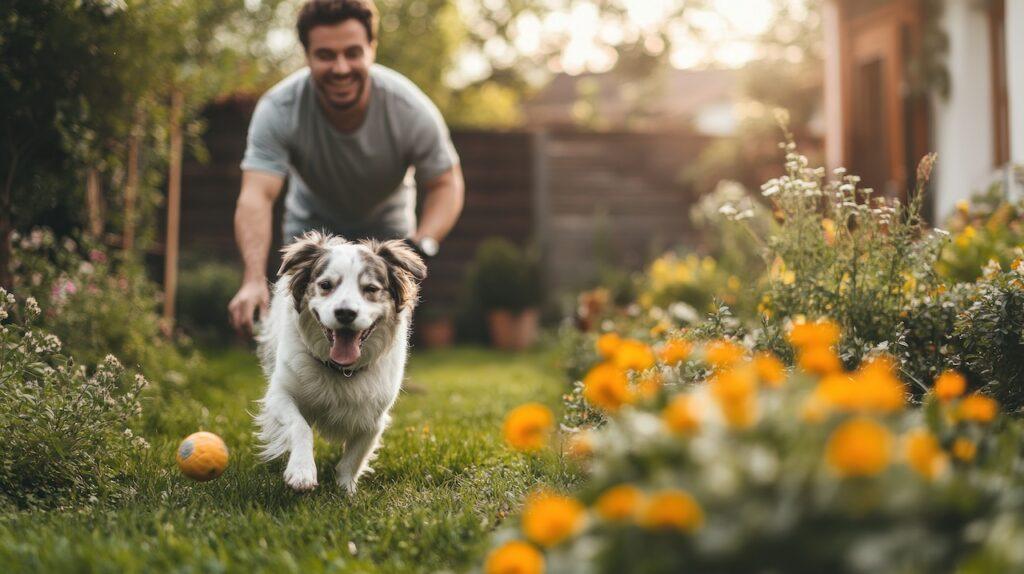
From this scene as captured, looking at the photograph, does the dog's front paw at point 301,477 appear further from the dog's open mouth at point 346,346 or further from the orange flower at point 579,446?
the orange flower at point 579,446

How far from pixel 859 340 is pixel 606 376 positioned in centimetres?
193

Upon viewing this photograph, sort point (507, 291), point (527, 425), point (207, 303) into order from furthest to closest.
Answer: point (507, 291) → point (207, 303) → point (527, 425)

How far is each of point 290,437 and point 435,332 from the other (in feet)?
22.0

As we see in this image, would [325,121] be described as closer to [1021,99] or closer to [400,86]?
[400,86]

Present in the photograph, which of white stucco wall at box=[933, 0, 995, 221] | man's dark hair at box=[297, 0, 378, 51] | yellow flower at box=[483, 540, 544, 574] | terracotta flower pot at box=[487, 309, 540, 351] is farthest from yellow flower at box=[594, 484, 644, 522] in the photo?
terracotta flower pot at box=[487, 309, 540, 351]

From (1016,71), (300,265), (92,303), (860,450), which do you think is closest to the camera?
(860,450)

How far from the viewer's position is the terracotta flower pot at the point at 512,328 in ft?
32.3

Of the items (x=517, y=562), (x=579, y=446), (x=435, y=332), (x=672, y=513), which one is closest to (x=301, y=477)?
(x=579, y=446)

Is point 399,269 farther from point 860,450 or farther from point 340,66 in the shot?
point 860,450

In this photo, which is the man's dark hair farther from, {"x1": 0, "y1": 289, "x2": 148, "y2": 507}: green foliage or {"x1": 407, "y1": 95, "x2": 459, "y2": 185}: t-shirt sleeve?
{"x1": 0, "y1": 289, "x2": 148, "y2": 507}: green foliage

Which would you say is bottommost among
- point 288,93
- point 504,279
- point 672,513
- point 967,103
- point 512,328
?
point 512,328

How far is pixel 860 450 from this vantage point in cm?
128

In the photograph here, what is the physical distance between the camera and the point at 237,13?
569 inches

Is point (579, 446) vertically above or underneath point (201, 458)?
above
